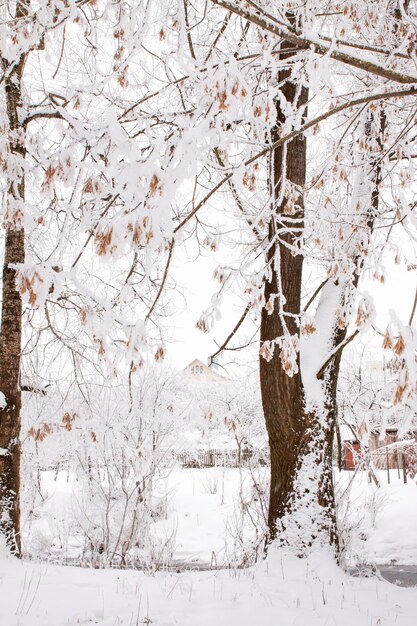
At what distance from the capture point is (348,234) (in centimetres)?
570

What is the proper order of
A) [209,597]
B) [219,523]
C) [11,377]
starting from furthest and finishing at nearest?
[219,523] < [11,377] < [209,597]

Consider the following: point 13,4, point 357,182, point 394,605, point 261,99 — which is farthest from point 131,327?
point 13,4

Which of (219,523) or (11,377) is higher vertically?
(11,377)

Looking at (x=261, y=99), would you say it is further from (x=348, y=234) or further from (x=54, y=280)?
(x=348, y=234)

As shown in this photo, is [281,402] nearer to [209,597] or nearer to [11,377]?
[209,597]

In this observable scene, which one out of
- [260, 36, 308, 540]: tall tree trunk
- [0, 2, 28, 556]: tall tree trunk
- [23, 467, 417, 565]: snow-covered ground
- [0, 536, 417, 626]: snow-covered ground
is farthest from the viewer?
[23, 467, 417, 565]: snow-covered ground

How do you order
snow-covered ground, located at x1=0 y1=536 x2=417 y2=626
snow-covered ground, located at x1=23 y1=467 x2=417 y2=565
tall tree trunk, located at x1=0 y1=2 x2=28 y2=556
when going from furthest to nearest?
snow-covered ground, located at x1=23 y1=467 x2=417 y2=565, tall tree trunk, located at x1=0 y1=2 x2=28 y2=556, snow-covered ground, located at x1=0 y1=536 x2=417 y2=626

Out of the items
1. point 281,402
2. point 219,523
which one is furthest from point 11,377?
point 219,523

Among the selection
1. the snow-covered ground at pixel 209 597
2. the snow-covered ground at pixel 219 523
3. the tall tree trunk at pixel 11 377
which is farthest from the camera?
the snow-covered ground at pixel 219 523

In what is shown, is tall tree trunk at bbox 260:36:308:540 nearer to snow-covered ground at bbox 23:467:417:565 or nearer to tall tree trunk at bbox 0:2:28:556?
snow-covered ground at bbox 23:467:417:565

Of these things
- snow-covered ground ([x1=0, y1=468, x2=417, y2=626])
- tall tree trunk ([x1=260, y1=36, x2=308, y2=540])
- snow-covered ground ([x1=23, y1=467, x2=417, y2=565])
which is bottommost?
snow-covered ground ([x1=23, y1=467, x2=417, y2=565])

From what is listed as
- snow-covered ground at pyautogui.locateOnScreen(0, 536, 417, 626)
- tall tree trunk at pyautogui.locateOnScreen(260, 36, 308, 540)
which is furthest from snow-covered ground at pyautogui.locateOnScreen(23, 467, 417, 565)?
snow-covered ground at pyautogui.locateOnScreen(0, 536, 417, 626)

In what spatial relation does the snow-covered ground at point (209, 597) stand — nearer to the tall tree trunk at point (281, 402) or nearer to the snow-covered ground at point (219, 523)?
the tall tree trunk at point (281, 402)

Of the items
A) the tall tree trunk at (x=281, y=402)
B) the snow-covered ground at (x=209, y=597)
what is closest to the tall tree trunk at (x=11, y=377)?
the snow-covered ground at (x=209, y=597)
